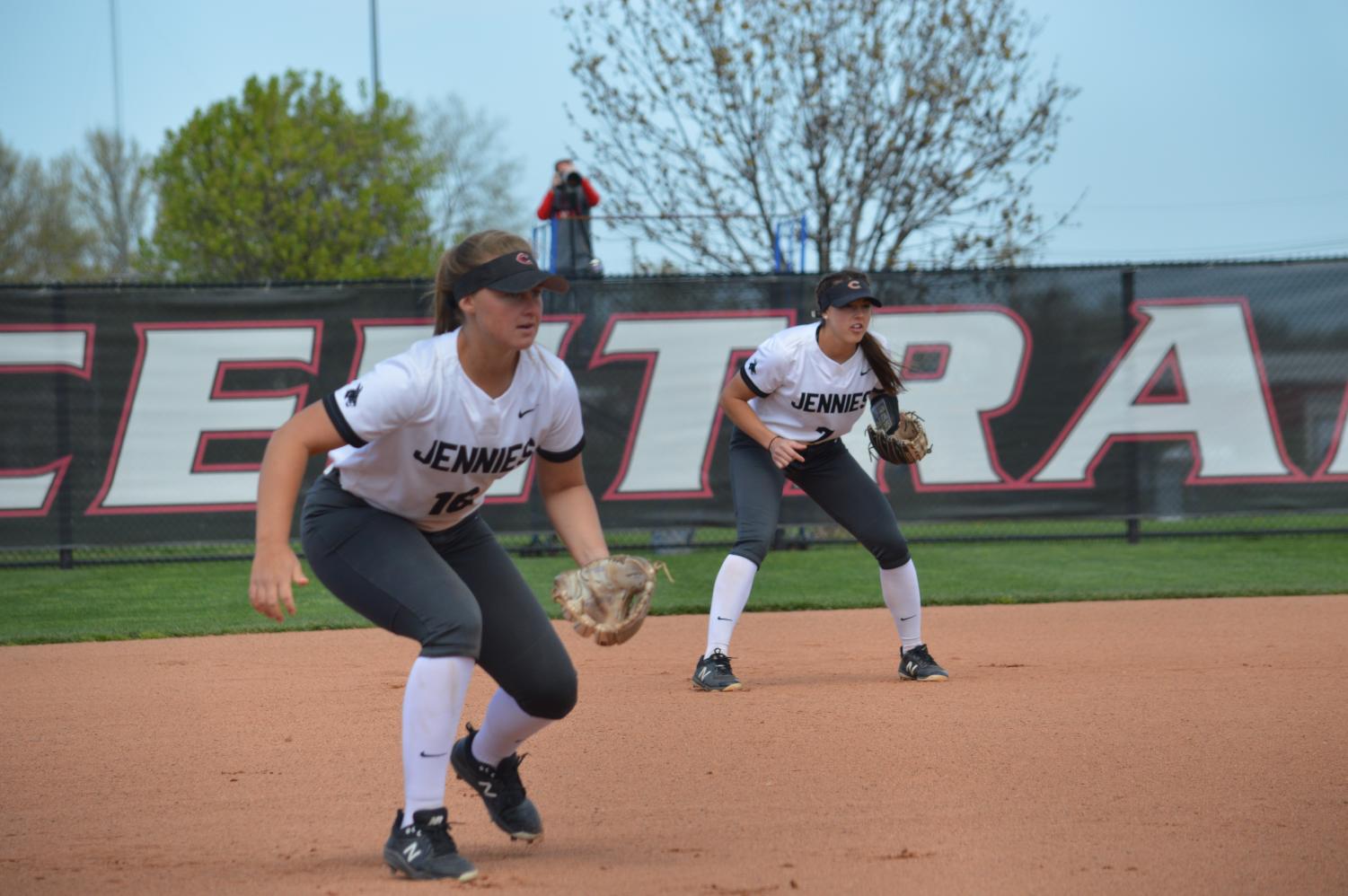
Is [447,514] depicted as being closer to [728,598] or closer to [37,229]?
[728,598]

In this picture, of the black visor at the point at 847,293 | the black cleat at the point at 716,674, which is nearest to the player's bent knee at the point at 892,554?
the black cleat at the point at 716,674

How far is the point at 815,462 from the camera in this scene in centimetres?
666

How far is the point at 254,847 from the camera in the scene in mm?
3990

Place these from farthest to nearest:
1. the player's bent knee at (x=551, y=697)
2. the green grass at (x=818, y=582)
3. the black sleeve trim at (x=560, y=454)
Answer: the green grass at (x=818, y=582) < the black sleeve trim at (x=560, y=454) < the player's bent knee at (x=551, y=697)

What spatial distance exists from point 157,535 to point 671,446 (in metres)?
4.29

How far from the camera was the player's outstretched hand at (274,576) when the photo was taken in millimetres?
3340

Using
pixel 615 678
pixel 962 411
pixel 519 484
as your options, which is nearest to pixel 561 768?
pixel 615 678

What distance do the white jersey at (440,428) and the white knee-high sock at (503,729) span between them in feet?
1.84

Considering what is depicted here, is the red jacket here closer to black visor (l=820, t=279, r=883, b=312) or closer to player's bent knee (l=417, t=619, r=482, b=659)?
black visor (l=820, t=279, r=883, b=312)

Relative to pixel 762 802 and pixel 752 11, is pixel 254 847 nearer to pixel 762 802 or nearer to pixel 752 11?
pixel 762 802

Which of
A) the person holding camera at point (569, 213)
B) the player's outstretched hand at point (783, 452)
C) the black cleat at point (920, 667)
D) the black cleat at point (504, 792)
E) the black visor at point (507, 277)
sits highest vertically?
the person holding camera at point (569, 213)

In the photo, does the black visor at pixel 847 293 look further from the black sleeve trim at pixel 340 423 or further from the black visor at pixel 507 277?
the black sleeve trim at pixel 340 423

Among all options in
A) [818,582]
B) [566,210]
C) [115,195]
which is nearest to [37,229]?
[115,195]

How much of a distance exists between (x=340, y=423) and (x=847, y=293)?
325cm
